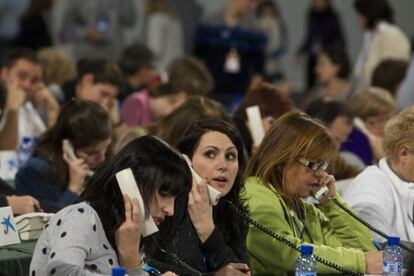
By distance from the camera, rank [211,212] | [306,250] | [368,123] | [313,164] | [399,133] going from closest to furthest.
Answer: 1. [306,250]
2. [211,212]
3. [313,164]
4. [399,133]
5. [368,123]

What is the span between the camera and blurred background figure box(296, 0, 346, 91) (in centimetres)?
1290

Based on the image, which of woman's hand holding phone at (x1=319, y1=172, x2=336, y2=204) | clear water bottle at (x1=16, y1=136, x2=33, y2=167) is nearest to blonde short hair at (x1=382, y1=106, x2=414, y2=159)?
woman's hand holding phone at (x1=319, y1=172, x2=336, y2=204)

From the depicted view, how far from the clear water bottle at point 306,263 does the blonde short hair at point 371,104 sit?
337 centimetres

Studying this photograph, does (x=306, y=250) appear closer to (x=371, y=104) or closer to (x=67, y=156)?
(x=67, y=156)

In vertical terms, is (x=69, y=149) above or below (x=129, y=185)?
below

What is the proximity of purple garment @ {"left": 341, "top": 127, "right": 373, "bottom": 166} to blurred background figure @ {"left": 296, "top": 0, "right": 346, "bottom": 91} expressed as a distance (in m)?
5.19

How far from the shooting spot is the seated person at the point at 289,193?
4.59 meters

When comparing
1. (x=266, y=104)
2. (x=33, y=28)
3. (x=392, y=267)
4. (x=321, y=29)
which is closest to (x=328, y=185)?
(x=392, y=267)

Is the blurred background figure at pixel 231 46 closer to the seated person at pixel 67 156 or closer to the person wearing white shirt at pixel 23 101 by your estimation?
the person wearing white shirt at pixel 23 101

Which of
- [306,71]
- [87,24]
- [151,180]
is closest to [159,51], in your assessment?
[87,24]

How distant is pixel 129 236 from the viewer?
12.4 feet

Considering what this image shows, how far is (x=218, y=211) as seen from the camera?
464 cm

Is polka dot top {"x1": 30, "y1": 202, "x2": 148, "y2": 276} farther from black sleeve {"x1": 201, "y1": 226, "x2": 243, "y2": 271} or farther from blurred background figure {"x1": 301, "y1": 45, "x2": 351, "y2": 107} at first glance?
blurred background figure {"x1": 301, "y1": 45, "x2": 351, "y2": 107}

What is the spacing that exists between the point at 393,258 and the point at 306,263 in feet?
1.20
